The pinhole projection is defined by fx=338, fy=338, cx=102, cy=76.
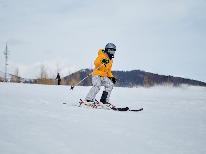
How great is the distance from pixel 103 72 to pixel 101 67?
160mm

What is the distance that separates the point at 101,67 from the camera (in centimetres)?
962

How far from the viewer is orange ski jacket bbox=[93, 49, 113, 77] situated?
31.1 feet

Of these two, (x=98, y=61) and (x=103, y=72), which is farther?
(x=103, y=72)

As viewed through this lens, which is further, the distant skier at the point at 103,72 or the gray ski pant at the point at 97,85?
the gray ski pant at the point at 97,85

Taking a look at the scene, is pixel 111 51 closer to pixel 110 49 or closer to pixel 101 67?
pixel 110 49

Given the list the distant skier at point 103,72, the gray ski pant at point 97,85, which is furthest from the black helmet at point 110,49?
the gray ski pant at point 97,85

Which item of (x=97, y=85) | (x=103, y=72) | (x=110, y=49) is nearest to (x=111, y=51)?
(x=110, y=49)

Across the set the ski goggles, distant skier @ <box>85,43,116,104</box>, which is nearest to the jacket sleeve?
distant skier @ <box>85,43,116,104</box>

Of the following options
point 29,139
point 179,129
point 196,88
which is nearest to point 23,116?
point 29,139

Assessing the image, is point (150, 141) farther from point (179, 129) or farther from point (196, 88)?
Answer: point (196, 88)

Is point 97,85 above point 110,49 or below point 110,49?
below

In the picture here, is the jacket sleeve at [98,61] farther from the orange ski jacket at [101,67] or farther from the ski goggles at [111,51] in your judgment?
the ski goggles at [111,51]

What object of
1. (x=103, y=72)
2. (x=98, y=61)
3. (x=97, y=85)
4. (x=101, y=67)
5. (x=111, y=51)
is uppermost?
(x=111, y=51)

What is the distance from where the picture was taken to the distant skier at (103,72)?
948cm
